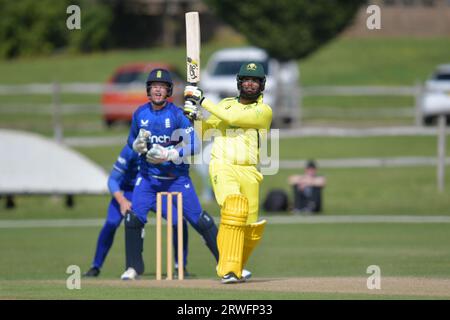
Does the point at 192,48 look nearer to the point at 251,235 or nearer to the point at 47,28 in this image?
the point at 251,235

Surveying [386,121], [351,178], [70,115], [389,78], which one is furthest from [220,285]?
[389,78]

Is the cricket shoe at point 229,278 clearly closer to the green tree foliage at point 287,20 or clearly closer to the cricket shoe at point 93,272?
the cricket shoe at point 93,272

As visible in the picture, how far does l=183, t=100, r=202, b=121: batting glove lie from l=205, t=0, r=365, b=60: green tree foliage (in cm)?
2192

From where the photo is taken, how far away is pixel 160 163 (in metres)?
13.4

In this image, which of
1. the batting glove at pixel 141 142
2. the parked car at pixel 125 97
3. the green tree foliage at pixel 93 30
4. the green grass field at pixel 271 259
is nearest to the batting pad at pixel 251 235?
the green grass field at pixel 271 259

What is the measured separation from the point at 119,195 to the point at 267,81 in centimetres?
2068

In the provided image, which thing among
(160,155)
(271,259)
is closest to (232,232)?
(160,155)

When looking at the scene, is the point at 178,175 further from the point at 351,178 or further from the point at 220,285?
the point at 351,178

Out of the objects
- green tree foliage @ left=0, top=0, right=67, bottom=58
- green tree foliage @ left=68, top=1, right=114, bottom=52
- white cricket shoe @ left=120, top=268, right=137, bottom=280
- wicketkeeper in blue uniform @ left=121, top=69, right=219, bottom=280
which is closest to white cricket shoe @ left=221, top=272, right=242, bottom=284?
wicketkeeper in blue uniform @ left=121, top=69, right=219, bottom=280

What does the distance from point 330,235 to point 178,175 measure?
7.35 meters

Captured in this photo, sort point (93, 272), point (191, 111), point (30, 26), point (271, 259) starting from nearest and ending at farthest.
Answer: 1. point (191, 111)
2. point (93, 272)
3. point (271, 259)
4. point (30, 26)

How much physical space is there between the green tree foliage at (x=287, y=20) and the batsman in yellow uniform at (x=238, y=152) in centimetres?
2185
